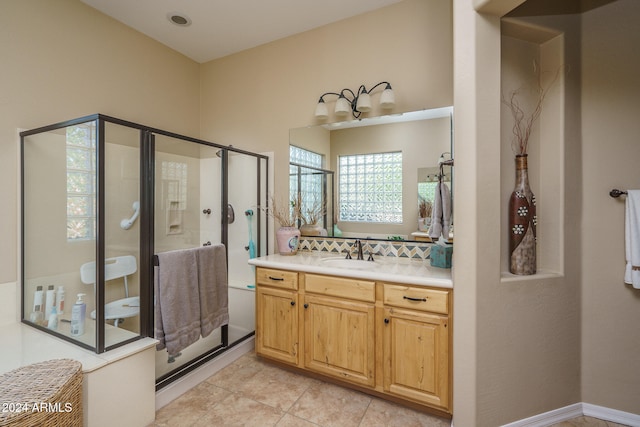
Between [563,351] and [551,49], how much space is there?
5.89 ft

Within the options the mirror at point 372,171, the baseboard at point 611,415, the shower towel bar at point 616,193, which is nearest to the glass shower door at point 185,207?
the mirror at point 372,171

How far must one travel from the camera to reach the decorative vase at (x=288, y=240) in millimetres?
2688

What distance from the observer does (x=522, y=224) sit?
1.71 meters

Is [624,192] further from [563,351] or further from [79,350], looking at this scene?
[79,350]

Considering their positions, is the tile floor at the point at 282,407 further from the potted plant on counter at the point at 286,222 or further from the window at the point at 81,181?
the window at the point at 81,181

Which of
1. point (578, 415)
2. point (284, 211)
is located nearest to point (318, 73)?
point (284, 211)

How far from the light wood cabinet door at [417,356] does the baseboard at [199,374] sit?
51.7 inches

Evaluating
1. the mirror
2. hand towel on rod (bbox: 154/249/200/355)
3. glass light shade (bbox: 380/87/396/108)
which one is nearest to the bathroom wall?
hand towel on rod (bbox: 154/249/200/355)

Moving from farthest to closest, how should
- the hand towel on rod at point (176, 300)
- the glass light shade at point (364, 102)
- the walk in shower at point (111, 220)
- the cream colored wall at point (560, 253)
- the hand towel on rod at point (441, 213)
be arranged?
the glass light shade at point (364, 102) < the hand towel on rod at point (441, 213) < the hand towel on rod at point (176, 300) < the walk in shower at point (111, 220) < the cream colored wall at point (560, 253)

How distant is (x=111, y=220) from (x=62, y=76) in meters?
1.40

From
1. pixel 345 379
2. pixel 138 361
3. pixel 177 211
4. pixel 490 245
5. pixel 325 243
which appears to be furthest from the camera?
pixel 325 243

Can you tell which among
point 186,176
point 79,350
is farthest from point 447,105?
point 79,350

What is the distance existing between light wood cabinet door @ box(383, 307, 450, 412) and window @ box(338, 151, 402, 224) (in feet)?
2.83

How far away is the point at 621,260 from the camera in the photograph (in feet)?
5.91
